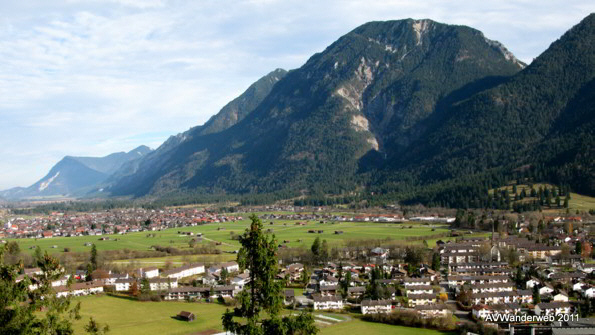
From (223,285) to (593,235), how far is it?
57.4 meters

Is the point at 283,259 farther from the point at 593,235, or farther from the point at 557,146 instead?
the point at 557,146

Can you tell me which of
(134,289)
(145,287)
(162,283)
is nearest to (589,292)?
(162,283)

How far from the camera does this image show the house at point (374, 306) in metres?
44.0

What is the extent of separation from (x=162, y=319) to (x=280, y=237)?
1932 inches

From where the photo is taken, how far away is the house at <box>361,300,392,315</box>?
44.0 metres

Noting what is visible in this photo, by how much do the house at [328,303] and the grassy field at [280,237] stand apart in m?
31.9

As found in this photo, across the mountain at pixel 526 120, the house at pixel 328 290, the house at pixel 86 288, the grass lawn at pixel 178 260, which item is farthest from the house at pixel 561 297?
the mountain at pixel 526 120

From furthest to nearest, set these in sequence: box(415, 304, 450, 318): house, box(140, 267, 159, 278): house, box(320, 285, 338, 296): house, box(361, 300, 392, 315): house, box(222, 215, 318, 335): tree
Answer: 1. box(140, 267, 159, 278): house
2. box(320, 285, 338, 296): house
3. box(361, 300, 392, 315): house
4. box(415, 304, 450, 318): house
5. box(222, 215, 318, 335): tree

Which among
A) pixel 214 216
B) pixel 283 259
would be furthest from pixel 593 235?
pixel 214 216

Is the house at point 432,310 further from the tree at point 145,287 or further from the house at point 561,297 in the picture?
the tree at point 145,287

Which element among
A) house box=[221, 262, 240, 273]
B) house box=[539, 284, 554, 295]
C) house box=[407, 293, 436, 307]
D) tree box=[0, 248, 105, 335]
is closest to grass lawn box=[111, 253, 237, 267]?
house box=[221, 262, 240, 273]

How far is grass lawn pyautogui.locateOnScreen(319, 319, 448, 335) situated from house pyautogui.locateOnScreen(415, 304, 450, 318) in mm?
2309

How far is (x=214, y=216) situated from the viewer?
149750 mm

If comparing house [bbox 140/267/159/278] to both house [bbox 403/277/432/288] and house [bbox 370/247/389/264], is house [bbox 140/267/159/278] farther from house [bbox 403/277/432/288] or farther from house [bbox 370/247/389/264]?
house [bbox 403/277/432/288]
